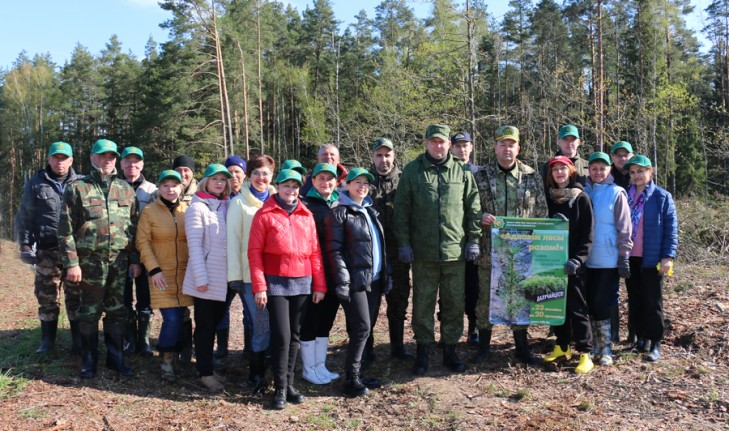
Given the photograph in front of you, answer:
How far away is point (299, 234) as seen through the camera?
477 cm

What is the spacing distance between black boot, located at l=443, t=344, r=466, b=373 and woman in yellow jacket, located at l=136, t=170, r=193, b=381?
2.83m

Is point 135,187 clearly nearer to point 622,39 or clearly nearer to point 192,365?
point 192,365

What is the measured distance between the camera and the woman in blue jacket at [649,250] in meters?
5.55

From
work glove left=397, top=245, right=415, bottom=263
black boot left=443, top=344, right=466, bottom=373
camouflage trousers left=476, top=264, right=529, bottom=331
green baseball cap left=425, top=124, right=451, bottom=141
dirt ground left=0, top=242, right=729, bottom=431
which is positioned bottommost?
dirt ground left=0, top=242, right=729, bottom=431

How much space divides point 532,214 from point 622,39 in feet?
121

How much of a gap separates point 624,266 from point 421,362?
2.41 meters

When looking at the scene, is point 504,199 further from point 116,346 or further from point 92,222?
point 116,346

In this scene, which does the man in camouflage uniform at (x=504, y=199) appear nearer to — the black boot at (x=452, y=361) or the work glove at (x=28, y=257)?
the black boot at (x=452, y=361)

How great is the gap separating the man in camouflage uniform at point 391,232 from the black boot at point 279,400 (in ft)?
4.83

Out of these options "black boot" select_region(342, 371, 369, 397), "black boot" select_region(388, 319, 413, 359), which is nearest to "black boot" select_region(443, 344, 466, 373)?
"black boot" select_region(388, 319, 413, 359)

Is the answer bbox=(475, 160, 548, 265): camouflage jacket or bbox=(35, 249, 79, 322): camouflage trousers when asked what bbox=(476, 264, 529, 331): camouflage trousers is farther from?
bbox=(35, 249, 79, 322): camouflage trousers

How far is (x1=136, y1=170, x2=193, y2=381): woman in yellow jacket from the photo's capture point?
204 inches

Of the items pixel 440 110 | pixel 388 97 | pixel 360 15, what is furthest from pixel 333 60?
pixel 440 110

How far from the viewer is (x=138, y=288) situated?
6.05 metres
